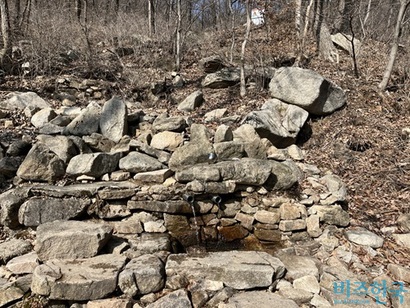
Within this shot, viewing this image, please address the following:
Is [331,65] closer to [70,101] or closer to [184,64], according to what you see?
[184,64]

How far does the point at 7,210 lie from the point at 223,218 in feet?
8.77

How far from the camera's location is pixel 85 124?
177 inches

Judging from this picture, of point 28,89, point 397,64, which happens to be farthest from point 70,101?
point 397,64

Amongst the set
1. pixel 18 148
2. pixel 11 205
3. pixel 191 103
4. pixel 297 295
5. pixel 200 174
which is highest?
pixel 191 103

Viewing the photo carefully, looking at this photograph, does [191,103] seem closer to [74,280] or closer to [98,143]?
[98,143]

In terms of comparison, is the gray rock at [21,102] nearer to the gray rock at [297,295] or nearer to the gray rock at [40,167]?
the gray rock at [40,167]

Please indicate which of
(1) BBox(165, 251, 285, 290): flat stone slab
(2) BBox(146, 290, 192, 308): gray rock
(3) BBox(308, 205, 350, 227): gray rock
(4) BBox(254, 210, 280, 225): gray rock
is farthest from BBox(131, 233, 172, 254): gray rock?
(3) BBox(308, 205, 350, 227): gray rock

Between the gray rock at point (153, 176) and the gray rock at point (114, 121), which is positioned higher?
the gray rock at point (114, 121)

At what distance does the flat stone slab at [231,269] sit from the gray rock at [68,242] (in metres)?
0.80

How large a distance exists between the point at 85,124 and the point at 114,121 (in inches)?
18.5

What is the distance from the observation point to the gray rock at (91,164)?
12.2 feet

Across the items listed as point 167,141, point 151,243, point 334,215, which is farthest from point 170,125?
point 334,215

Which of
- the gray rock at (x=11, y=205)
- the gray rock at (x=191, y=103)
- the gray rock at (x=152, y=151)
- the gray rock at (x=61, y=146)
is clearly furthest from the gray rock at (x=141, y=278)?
the gray rock at (x=191, y=103)

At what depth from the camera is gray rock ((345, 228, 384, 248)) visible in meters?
3.24
